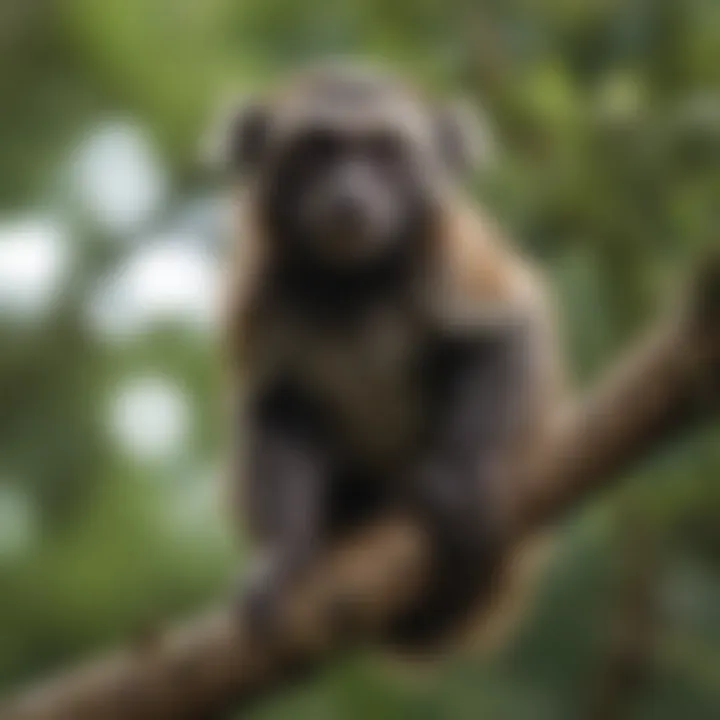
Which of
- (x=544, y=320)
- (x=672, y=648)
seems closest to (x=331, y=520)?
(x=544, y=320)

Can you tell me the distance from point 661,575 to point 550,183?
1.37 feet

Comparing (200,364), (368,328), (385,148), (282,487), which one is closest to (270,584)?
(282,487)

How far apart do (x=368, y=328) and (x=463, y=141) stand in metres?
0.18

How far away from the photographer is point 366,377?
1.77 metres

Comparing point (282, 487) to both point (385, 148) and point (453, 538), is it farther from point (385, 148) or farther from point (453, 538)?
point (385, 148)

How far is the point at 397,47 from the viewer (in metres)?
1.95

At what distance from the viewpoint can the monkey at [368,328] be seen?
169 cm

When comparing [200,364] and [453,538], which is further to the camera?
[200,364]

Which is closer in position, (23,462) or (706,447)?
(706,447)

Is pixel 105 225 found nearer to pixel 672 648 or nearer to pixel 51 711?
pixel 672 648

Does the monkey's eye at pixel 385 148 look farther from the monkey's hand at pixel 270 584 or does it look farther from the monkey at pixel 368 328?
the monkey's hand at pixel 270 584

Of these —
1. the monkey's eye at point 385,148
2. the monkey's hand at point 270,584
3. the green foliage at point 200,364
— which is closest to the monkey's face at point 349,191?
the monkey's eye at point 385,148

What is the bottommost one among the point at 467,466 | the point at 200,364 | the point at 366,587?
the point at 366,587

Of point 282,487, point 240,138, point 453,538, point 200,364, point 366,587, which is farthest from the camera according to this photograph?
point 200,364
